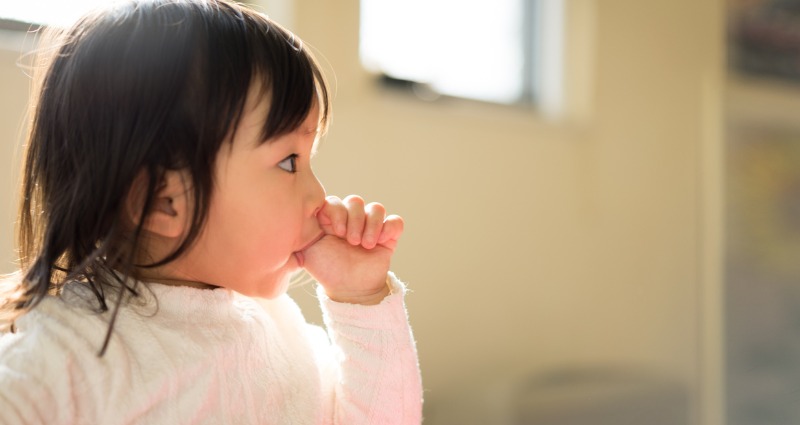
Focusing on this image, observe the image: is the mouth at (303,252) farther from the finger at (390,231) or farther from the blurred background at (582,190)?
the blurred background at (582,190)

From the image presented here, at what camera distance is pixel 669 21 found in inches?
94.5

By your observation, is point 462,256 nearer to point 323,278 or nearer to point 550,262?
point 550,262

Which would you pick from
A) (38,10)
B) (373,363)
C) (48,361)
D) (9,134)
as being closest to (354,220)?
(373,363)

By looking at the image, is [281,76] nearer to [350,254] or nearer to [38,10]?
[350,254]

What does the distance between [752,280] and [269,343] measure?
1933mm

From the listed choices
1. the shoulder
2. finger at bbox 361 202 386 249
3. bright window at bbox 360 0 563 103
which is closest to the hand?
finger at bbox 361 202 386 249

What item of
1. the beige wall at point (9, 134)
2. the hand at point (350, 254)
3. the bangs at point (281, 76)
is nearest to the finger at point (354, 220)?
the hand at point (350, 254)

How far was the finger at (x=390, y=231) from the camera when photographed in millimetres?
834

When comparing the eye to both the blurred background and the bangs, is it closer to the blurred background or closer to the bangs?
the bangs

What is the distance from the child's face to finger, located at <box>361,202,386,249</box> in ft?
0.17

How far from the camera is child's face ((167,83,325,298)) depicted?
76 centimetres

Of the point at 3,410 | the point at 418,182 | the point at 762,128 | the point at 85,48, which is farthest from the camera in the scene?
the point at 762,128

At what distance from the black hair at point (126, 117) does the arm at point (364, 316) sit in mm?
122

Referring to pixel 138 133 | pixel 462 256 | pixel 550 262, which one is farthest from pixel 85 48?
pixel 550 262
